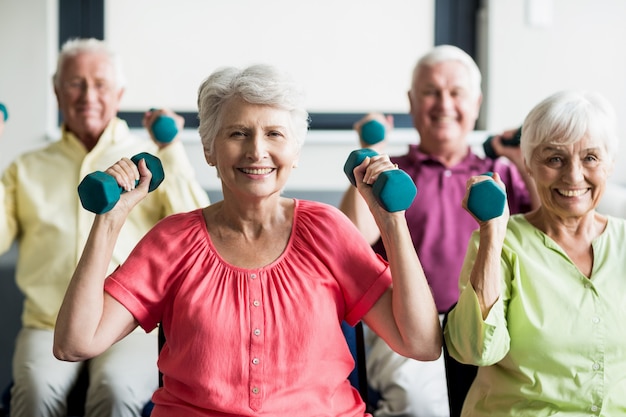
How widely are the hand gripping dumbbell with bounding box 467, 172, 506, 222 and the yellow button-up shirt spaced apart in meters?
1.26

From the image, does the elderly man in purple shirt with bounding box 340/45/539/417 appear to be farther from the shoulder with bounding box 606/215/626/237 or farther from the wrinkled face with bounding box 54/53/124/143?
the wrinkled face with bounding box 54/53/124/143

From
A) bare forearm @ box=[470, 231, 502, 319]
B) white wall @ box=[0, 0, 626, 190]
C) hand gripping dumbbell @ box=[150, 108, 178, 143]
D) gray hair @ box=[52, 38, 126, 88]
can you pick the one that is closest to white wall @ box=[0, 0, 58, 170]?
white wall @ box=[0, 0, 626, 190]

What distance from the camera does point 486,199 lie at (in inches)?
68.9

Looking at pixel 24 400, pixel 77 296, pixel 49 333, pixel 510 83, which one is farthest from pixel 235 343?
pixel 510 83

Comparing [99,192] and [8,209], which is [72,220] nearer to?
[8,209]

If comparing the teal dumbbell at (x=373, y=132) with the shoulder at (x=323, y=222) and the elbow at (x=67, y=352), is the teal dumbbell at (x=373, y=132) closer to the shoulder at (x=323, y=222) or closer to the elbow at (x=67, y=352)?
the shoulder at (x=323, y=222)

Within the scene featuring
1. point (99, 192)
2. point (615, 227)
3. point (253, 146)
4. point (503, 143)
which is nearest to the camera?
point (99, 192)

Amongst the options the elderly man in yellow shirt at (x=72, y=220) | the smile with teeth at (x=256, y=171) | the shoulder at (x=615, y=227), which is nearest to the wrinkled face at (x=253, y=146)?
the smile with teeth at (x=256, y=171)

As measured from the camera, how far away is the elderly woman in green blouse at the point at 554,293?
1.79 m

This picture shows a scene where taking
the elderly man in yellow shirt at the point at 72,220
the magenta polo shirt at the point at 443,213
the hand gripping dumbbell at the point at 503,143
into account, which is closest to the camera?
the elderly man in yellow shirt at the point at 72,220

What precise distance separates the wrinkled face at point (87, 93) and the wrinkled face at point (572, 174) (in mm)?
1625

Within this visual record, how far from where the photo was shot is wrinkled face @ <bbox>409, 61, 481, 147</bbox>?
2.98 metres

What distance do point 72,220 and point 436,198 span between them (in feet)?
3.90

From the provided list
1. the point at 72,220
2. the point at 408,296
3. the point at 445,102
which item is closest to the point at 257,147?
the point at 408,296
